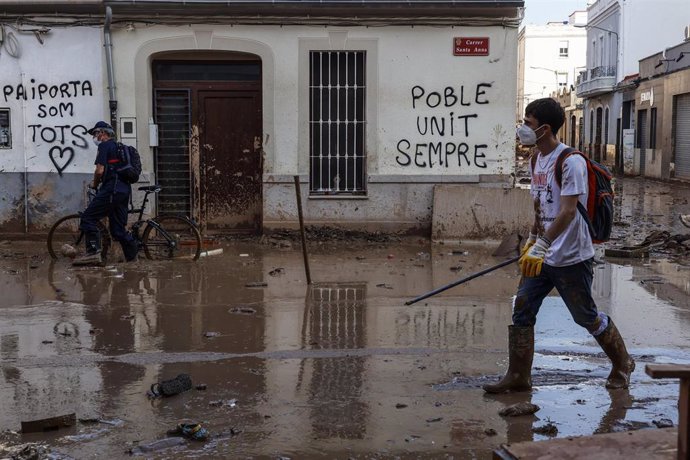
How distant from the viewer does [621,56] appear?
150ft

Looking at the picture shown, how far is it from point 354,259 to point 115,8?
16.8 ft

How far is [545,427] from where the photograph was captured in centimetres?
495

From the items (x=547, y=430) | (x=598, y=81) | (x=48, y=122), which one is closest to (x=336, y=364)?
(x=547, y=430)

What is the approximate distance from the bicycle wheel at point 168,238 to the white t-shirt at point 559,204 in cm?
648

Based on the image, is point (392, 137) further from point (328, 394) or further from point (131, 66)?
point (328, 394)

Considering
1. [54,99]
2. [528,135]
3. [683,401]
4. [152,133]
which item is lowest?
[683,401]

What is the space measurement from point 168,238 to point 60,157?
3.03 m

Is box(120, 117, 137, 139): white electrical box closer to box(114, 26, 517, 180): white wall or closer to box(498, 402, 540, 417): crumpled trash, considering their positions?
box(114, 26, 517, 180): white wall

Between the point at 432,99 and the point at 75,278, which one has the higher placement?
the point at 432,99

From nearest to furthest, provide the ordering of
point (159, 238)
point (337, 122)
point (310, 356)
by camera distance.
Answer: point (310, 356)
point (159, 238)
point (337, 122)

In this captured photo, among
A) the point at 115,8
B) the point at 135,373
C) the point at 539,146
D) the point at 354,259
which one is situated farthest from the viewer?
the point at 115,8

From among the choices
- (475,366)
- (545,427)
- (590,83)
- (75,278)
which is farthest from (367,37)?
(590,83)

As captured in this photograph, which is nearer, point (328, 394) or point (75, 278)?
point (328, 394)

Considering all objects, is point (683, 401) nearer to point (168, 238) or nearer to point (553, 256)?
point (553, 256)
